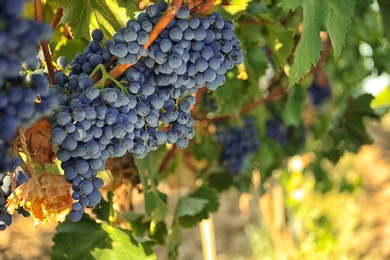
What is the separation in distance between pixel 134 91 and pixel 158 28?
0.30 feet

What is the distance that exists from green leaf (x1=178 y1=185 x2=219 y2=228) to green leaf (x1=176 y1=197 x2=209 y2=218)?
0.6 inches

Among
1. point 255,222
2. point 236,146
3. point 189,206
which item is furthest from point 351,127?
point 255,222

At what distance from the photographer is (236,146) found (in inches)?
82.5

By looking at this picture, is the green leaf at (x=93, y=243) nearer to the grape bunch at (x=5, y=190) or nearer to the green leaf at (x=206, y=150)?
the grape bunch at (x=5, y=190)

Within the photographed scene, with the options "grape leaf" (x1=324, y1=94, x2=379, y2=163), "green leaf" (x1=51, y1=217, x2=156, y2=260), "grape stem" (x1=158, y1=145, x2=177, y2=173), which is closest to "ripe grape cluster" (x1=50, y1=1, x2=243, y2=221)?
"green leaf" (x1=51, y1=217, x2=156, y2=260)

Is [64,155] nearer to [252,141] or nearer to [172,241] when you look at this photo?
[172,241]

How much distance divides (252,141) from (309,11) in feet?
4.01

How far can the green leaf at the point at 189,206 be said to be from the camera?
1.40 m

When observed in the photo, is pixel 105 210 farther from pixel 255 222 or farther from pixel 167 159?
pixel 255 222

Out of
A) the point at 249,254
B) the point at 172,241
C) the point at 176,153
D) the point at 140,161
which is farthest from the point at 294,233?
the point at 140,161

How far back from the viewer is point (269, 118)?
7.65 feet

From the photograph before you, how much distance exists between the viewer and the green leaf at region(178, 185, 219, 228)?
4.73 feet

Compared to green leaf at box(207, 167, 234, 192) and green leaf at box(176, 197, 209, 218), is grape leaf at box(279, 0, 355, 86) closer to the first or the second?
green leaf at box(176, 197, 209, 218)

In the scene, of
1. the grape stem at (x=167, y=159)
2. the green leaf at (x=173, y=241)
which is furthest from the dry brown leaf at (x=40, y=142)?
the grape stem at (x=167, y=159)
